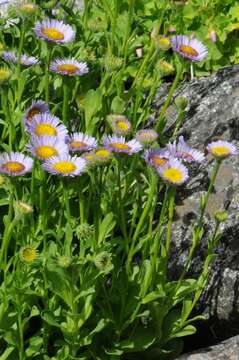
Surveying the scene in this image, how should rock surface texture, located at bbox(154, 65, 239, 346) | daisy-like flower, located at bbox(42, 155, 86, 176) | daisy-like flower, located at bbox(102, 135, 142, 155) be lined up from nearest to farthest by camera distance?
daisy-like flower, located at bbox(42, 155, 86, 176) < daisy-like flower, located at bbox(102, 135, 142, 155) < rock surface texture, located at bbox(154, 65, 239, 346)

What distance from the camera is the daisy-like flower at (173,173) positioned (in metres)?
2.10

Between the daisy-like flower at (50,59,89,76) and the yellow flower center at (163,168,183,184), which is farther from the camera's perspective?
the daisy-like flower at (50,59,89,76)

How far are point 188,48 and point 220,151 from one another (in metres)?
0.47

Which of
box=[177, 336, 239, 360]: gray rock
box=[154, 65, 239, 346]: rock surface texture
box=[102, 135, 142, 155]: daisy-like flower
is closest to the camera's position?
box=[102, 135, 142, 155]: daisy-like flower

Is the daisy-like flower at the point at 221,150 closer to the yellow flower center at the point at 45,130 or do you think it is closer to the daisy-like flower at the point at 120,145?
the daisy-like flower at the point at 120,145

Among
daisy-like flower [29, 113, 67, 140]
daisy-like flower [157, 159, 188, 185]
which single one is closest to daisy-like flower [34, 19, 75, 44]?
daisy-like flower [29, 113, 67, 140]

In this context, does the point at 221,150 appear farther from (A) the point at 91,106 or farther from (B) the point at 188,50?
(A) the point at 91,106

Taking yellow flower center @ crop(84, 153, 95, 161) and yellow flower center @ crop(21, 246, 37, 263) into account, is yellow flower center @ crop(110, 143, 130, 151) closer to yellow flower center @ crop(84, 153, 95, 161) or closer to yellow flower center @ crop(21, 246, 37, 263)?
yellow flower center @ crop(84, 153, 95, 161)

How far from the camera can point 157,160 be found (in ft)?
7.09

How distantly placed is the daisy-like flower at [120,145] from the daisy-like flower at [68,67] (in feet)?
0.99

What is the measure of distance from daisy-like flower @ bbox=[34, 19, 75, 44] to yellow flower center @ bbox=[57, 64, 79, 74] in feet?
0.24

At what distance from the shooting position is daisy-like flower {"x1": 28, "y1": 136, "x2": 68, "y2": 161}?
2.12 m

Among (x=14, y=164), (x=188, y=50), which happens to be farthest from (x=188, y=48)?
(x=14, y=164)

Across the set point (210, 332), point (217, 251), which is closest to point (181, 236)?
point (217, 251)
